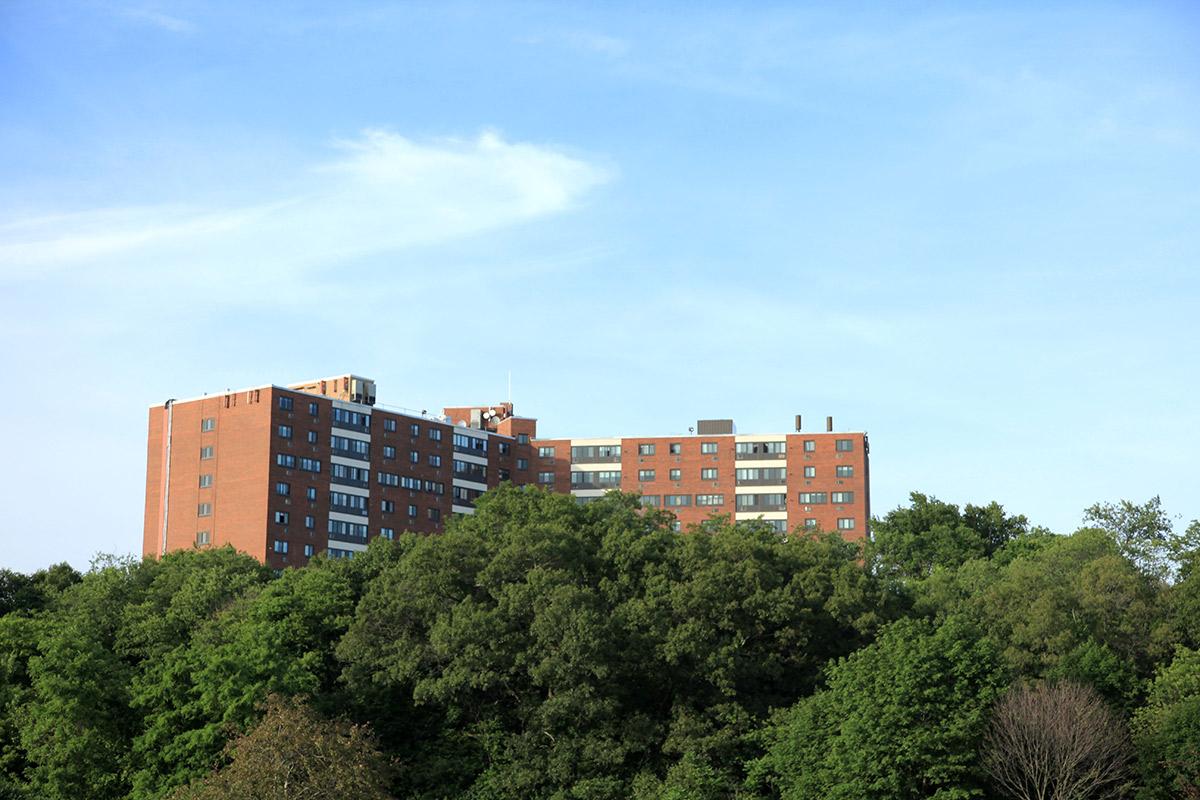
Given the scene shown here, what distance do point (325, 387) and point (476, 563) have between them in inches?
3119

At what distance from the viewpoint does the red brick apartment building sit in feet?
438

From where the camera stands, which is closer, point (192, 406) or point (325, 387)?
point (192, 406)

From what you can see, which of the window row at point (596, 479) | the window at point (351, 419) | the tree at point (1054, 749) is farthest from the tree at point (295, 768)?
the window row at point (596, 479)

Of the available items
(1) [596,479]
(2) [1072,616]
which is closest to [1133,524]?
(2) [1072,616]

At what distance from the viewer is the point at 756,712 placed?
70.1 metres

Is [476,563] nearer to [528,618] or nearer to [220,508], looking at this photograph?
[528,618]

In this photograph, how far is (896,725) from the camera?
6334 cm

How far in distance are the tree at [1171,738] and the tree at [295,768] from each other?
30.4 metres

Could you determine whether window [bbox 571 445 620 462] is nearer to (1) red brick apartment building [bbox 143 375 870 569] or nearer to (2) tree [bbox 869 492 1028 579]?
(1) red brick apartment building [bbox 143 375 870 569]

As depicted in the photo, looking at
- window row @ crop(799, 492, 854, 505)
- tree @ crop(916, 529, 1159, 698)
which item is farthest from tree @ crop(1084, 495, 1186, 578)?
window row @ crop(799, 492, 854, 505)

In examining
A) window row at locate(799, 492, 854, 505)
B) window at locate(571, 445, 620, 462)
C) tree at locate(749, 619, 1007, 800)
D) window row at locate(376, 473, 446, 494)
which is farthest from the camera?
window at locate(571, 445, 620, 462)

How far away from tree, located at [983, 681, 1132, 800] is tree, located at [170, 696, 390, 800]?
80.4ft

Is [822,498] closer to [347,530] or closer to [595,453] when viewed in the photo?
[595,453]

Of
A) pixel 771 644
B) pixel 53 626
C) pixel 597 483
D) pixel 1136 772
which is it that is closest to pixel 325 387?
pixel 597 483
